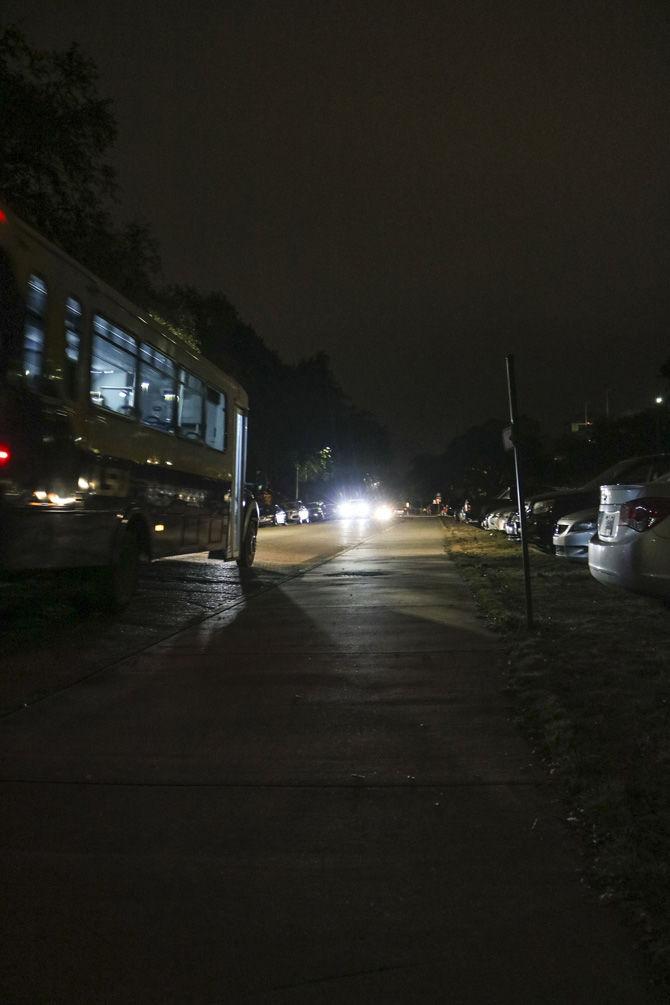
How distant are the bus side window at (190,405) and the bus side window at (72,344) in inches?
141

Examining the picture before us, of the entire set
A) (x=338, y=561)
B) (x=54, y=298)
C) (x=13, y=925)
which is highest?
(x=54, y=298)

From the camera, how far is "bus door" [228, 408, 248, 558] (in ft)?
52.2

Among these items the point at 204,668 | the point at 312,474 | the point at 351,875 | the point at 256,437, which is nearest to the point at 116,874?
the point at 351,875

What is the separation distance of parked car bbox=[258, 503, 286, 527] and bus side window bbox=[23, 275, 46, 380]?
35299 millimetres

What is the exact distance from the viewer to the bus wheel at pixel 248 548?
16.8 m

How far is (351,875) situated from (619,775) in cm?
154

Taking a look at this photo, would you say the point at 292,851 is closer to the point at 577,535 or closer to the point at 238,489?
the point at 577,535

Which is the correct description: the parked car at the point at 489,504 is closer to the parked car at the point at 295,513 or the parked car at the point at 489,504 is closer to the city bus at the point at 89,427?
the city bus at the point at 89,427


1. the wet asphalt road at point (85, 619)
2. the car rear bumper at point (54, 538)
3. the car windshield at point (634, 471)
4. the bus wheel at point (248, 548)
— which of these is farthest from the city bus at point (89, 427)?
the car windshield at point (634, 471)

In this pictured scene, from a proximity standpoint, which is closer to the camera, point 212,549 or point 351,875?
point 351,875

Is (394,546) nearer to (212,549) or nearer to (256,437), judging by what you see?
(212,549)

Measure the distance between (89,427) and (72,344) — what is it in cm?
84

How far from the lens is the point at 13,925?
10.2 ft

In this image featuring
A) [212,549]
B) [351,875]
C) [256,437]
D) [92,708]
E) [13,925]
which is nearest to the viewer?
[13,925]
